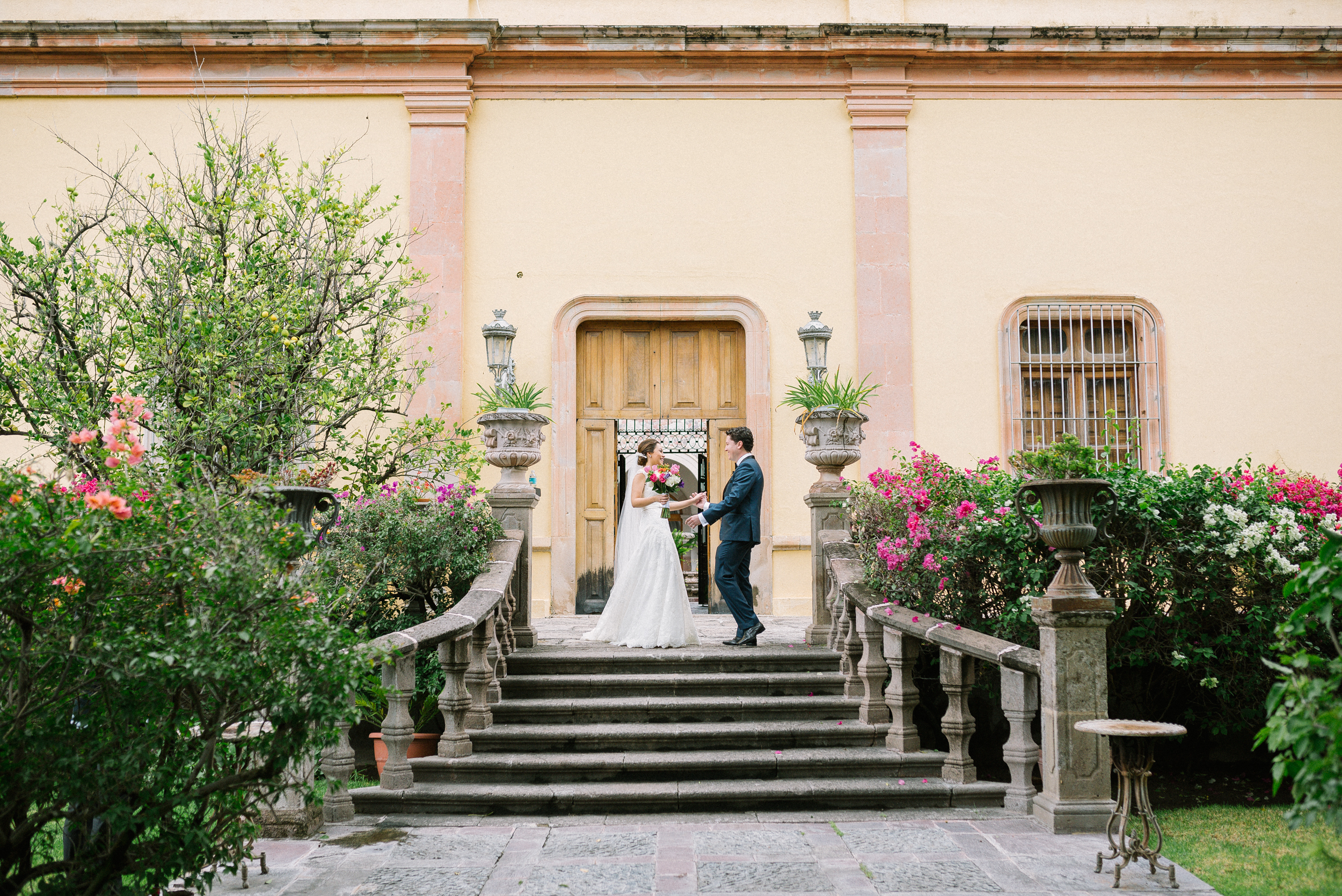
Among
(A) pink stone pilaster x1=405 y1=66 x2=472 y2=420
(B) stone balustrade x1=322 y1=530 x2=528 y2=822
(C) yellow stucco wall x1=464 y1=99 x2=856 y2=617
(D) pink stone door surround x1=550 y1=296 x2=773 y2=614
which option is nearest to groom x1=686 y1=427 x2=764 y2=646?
(B) stone balustrade x1=322 y1=530 x2=528 y2=822

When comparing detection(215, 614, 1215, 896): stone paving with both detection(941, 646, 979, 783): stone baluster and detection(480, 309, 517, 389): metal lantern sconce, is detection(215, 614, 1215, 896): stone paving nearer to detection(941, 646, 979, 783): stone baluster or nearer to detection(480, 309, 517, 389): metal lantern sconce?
detection(941, 646, 979, 783): stone baluster

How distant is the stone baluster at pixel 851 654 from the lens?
23.9 ft

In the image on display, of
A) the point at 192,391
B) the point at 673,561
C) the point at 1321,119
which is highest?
the point at 1321,119

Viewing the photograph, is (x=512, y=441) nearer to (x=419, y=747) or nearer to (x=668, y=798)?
(x=419, y=747)

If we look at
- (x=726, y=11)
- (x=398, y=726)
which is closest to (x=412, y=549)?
(x=398, y=726)

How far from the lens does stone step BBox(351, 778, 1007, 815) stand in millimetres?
6121

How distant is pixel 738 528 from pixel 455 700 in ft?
8.74

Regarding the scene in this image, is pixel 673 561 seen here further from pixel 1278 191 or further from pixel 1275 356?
pixel 1278 191

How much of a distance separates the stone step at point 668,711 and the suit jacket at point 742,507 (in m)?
1.48

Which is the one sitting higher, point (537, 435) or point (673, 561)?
point (537, 435)

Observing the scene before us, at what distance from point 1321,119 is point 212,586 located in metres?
12.8

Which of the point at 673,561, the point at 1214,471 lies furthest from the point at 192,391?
the point at 1214,471

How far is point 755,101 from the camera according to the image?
11.7m

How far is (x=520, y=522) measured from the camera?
8.38m
